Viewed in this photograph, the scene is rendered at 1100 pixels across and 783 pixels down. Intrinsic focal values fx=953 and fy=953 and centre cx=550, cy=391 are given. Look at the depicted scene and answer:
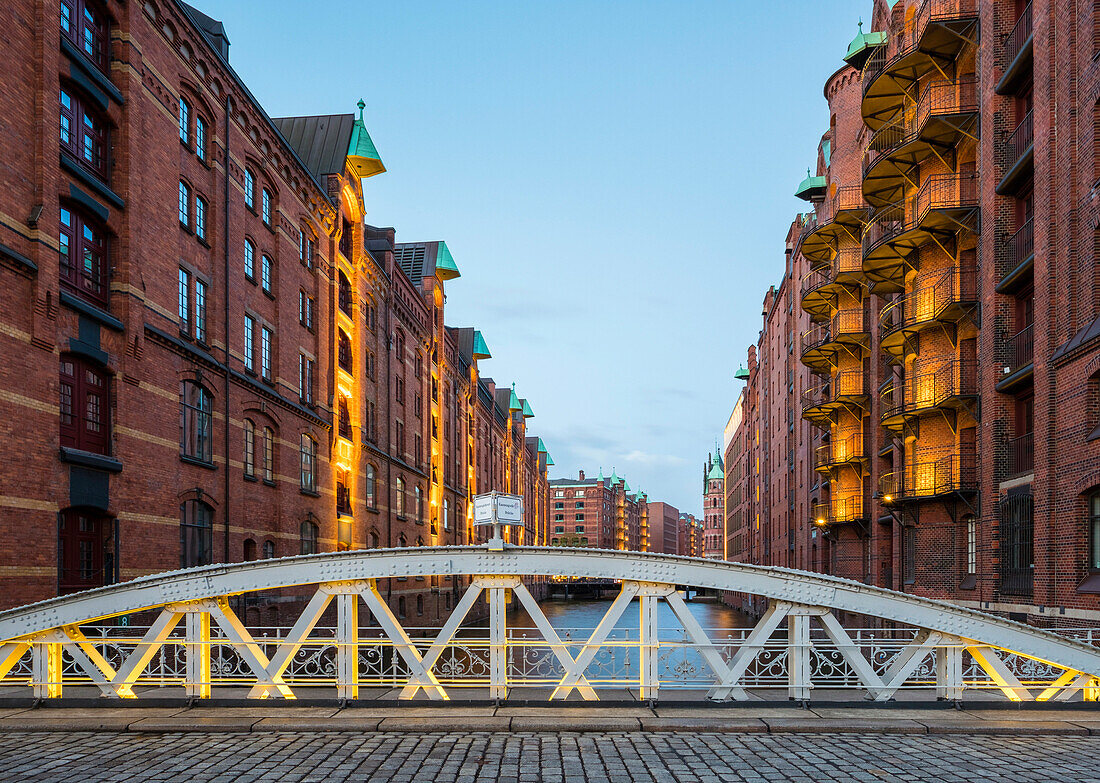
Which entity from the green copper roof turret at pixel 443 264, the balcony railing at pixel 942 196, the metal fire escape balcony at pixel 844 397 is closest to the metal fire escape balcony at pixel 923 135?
the balcony railing at pixel 942 196

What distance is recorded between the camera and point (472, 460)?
6638cm

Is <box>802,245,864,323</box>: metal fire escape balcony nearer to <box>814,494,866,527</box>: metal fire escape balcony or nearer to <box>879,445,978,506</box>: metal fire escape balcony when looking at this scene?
<box>814,494,866,527</box>: metal fire escape balcony

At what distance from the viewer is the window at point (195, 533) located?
2270 cm

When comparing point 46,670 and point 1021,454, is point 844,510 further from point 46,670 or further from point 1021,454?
point 46,670

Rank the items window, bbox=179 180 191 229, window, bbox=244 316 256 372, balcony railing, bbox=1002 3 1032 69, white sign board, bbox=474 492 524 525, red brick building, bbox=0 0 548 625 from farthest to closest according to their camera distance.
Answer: window, bbox=244 316 256 372, window, bbox=179 180 191 229, balcony railing, bbox=1002 3 1032 69, red brick building, bbox=0 0 548 625, white sign board, bbox=474 492 524 525

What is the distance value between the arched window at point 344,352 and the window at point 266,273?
738cm

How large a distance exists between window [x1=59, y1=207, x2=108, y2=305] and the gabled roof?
1656 centimetres

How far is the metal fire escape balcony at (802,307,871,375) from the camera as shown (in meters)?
37.2

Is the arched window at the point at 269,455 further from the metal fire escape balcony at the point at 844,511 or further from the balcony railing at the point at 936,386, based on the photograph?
the metal fire escape balcony at the point at 844,511

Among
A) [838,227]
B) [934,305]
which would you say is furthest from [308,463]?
[838,227]

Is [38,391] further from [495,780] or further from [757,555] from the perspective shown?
[757,555]

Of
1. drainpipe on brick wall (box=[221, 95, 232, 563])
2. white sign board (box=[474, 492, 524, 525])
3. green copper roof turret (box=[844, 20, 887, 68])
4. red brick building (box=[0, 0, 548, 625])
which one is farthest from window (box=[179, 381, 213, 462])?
green copper roof turret (box=[844, 20, 887, 68])

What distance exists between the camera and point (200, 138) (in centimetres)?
2480

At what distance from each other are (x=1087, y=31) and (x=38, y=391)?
21.0 metres
